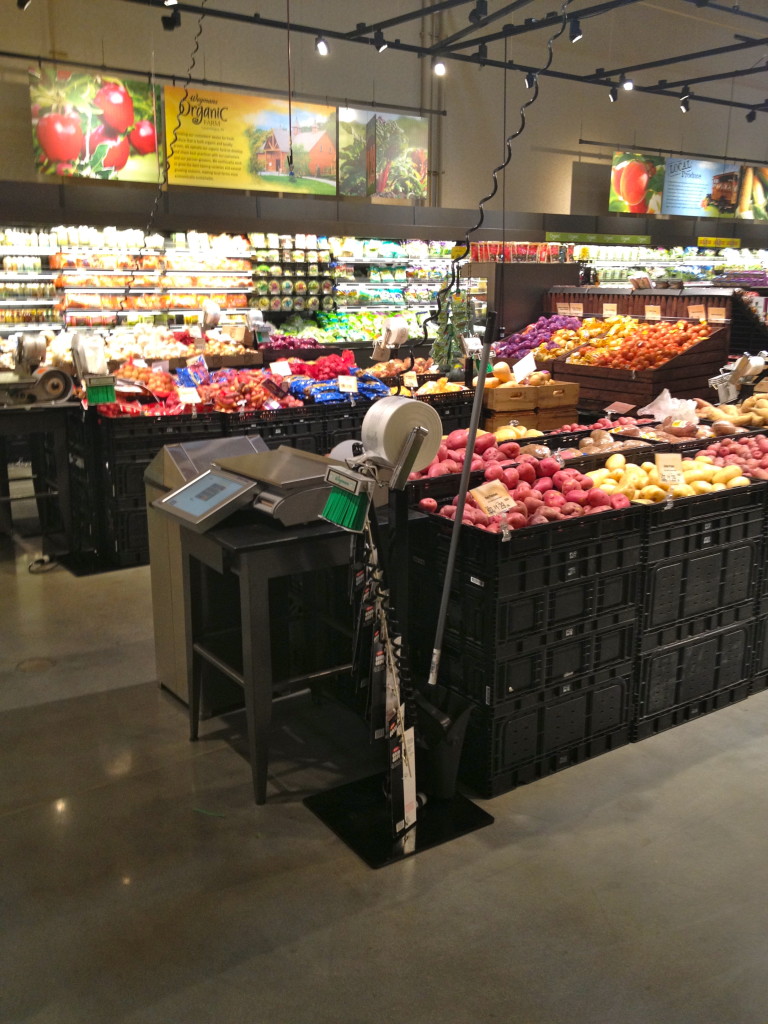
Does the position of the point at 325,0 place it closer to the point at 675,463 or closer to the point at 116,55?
the point at 116,55

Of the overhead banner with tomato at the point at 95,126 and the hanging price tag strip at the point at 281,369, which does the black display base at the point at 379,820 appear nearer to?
the hanging price tag strip at the point at 281,369

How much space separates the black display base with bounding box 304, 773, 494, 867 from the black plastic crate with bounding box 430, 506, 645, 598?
2.38 ft

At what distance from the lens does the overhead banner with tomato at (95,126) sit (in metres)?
9.22

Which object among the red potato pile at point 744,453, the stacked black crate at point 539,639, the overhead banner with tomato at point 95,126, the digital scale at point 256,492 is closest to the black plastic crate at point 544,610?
the stacked black crate at point 539,639

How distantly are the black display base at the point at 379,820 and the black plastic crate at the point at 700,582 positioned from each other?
3.34ft

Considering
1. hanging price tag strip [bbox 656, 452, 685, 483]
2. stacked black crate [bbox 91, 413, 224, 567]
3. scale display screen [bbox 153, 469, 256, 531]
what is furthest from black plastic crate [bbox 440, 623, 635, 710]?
stacked black crate [bbox 91, 413, 224, 567]

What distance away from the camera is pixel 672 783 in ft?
10.0

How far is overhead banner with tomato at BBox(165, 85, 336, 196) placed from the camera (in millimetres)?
9984

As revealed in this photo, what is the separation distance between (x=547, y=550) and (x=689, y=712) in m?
1.11

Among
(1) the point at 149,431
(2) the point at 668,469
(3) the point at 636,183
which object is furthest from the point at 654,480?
(3) the point at 636,183

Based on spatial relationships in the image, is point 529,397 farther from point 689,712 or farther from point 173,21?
point 173,21

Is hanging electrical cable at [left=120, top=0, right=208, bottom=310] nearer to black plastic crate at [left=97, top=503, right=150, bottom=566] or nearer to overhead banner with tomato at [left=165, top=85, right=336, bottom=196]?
overhead banner with tomato at [left=165, top=85, right=336, bottom=196]

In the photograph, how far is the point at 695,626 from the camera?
137 inches

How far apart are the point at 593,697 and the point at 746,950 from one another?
104 centimetres
